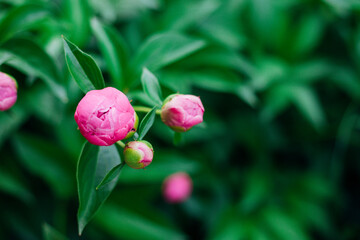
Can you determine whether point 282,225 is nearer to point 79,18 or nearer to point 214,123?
point 214,123

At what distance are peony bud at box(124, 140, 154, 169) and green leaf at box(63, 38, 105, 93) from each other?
11 cm

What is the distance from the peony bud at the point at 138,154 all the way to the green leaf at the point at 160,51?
269 mm

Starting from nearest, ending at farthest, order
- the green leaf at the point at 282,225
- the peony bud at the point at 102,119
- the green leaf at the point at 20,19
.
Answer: the peony bud at the point at 102,119
the green leaf at the point at 20,19
the green leaf at the point at 282,225

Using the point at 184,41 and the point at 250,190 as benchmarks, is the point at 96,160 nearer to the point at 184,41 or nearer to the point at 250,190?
the point at 184,41

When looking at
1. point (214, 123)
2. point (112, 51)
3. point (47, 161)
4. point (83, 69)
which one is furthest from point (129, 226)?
point (83, 69)

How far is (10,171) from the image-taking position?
3.19 feet

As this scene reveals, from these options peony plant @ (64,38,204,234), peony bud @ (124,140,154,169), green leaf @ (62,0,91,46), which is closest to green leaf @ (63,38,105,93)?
peony plant @ (64,38,204,234)

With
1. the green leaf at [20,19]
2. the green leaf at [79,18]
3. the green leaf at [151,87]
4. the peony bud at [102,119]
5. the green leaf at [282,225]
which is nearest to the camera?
the peony bud at [102,119]

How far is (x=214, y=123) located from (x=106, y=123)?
72 centimetres

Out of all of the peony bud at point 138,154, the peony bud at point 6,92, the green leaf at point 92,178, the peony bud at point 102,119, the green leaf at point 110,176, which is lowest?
the green leaf at point 92,178

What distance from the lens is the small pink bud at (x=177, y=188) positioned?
1.24 meters

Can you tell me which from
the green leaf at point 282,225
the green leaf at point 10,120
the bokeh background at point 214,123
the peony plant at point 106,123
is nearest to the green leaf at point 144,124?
the peony plant at point 106,123

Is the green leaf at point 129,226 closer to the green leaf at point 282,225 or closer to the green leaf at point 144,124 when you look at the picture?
the green leaf at point 282,225

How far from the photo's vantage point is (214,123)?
46.0 inches
